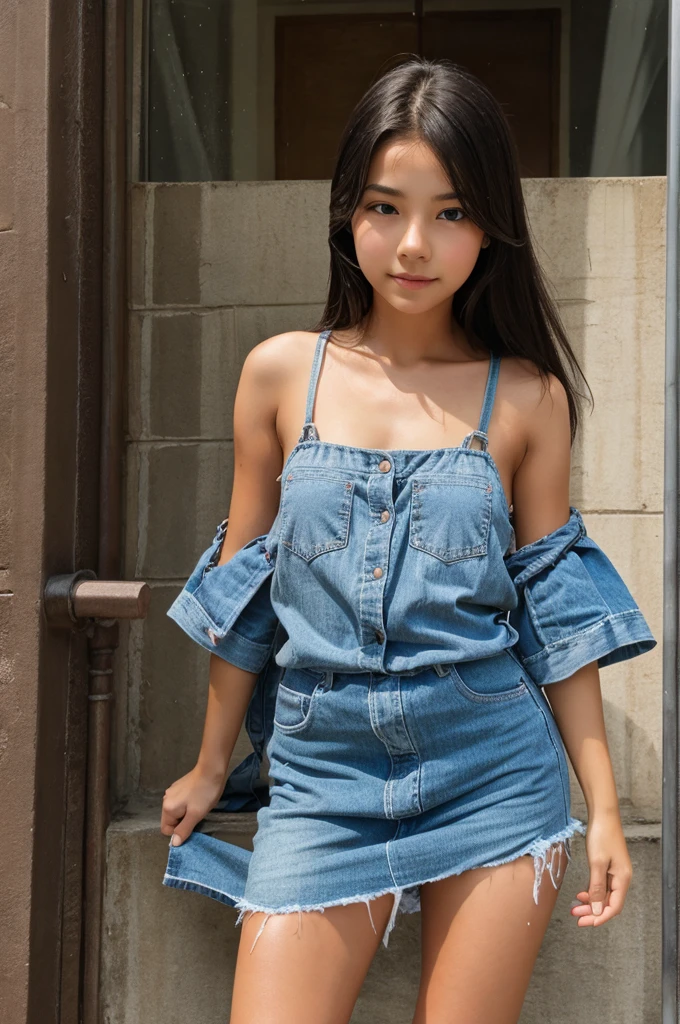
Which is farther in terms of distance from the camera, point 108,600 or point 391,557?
point 108,600

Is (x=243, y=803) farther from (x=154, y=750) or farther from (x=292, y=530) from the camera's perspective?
(x=292, y=530)

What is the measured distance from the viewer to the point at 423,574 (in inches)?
81.4

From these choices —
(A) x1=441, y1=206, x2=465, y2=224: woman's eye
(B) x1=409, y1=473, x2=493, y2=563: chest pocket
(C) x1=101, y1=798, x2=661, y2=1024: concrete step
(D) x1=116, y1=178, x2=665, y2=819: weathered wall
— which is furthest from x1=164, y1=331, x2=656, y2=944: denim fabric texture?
(D) x1=116, y1=178, x2=665, y2=819: weathered wall

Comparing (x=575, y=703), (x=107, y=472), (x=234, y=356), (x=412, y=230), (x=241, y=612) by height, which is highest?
(x=412, y=230)

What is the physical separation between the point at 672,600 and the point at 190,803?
1.14 m

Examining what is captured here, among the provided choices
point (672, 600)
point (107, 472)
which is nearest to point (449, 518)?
point (672, 600)

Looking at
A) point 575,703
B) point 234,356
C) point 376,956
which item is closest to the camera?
point 575,703

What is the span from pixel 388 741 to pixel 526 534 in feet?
1.75

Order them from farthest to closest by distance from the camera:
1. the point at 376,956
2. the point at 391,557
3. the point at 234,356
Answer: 1. the point at 234,356
2. the point at 376,956
3. the point at 391,557

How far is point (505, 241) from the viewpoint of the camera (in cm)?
219

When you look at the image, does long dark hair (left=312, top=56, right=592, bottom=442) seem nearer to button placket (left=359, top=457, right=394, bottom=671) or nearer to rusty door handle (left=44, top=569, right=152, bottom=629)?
button placket (left=359, top=457, right=394, bottom=671)

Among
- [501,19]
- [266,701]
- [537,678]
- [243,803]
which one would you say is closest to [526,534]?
[537,678]

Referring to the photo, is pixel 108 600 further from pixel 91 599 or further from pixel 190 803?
pixel 190 803

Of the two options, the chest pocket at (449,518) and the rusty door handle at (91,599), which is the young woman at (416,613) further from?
the rusty door handle at (91,599)
